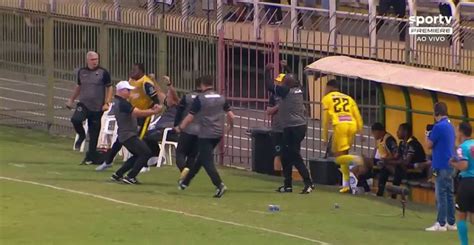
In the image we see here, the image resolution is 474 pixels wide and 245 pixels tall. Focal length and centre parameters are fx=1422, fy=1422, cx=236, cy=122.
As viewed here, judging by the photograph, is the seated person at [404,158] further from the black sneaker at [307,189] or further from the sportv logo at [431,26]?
the sportv logo at [431,26]

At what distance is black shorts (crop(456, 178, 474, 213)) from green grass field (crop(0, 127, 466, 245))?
92 cm

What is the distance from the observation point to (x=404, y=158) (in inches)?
816

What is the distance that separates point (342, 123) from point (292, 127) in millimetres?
865

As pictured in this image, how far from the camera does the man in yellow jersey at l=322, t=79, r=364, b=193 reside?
2138 centimetres

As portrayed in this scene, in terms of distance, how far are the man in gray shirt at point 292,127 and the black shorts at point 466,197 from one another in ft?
16.2

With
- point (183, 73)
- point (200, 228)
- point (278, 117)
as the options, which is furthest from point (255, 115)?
point (200, 228)

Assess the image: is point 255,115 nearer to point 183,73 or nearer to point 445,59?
point 183,73

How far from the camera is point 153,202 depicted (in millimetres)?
19625

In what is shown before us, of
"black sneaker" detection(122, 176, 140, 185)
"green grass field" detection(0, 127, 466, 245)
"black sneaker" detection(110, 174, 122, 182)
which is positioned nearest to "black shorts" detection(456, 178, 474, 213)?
"green grass field" detection(0, 127, 466, 245)

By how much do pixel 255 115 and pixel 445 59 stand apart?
4.27 m

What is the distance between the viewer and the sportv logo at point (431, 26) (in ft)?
74.7

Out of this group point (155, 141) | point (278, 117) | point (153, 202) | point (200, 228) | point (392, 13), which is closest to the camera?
point (200, 228)

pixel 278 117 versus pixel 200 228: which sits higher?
pixel 278 117

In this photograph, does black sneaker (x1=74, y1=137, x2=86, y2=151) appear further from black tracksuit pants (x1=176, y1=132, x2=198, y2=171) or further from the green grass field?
black tracksuit pants (x1=176, y1=132, x2=198, y2=171)
